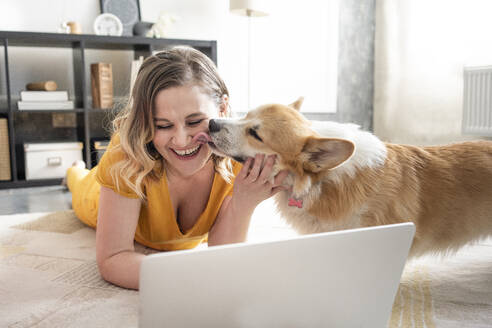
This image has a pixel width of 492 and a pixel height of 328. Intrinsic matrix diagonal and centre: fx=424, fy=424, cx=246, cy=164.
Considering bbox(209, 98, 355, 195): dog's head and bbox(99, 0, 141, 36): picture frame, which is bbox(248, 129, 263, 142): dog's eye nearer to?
bbox(209, 98, 355, 195): dog's head

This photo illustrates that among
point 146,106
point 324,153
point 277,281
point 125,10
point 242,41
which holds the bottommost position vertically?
point 277,281

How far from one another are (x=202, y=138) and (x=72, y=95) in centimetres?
284

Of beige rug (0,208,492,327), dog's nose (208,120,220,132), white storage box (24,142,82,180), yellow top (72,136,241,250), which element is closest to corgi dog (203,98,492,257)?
dog's nose (208,120,220,132)

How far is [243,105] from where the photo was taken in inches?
173

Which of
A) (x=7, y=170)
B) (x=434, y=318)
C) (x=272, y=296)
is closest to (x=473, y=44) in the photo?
(x=434, y=318)

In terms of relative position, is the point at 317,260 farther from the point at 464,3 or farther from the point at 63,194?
the point at 464,3

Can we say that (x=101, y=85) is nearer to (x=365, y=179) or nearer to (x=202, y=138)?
(x=202, y=138)

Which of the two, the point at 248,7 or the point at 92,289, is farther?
the point at 248,7

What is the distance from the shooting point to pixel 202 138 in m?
1.24

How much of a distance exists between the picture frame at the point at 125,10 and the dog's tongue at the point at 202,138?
110 inches

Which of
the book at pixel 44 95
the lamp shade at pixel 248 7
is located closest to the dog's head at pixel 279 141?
the book at pixel 44 95

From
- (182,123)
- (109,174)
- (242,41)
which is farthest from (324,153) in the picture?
(242,41)

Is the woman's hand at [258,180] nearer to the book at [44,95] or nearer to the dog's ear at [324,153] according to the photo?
the dog's ear at [324,153]

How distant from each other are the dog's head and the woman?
4cm
